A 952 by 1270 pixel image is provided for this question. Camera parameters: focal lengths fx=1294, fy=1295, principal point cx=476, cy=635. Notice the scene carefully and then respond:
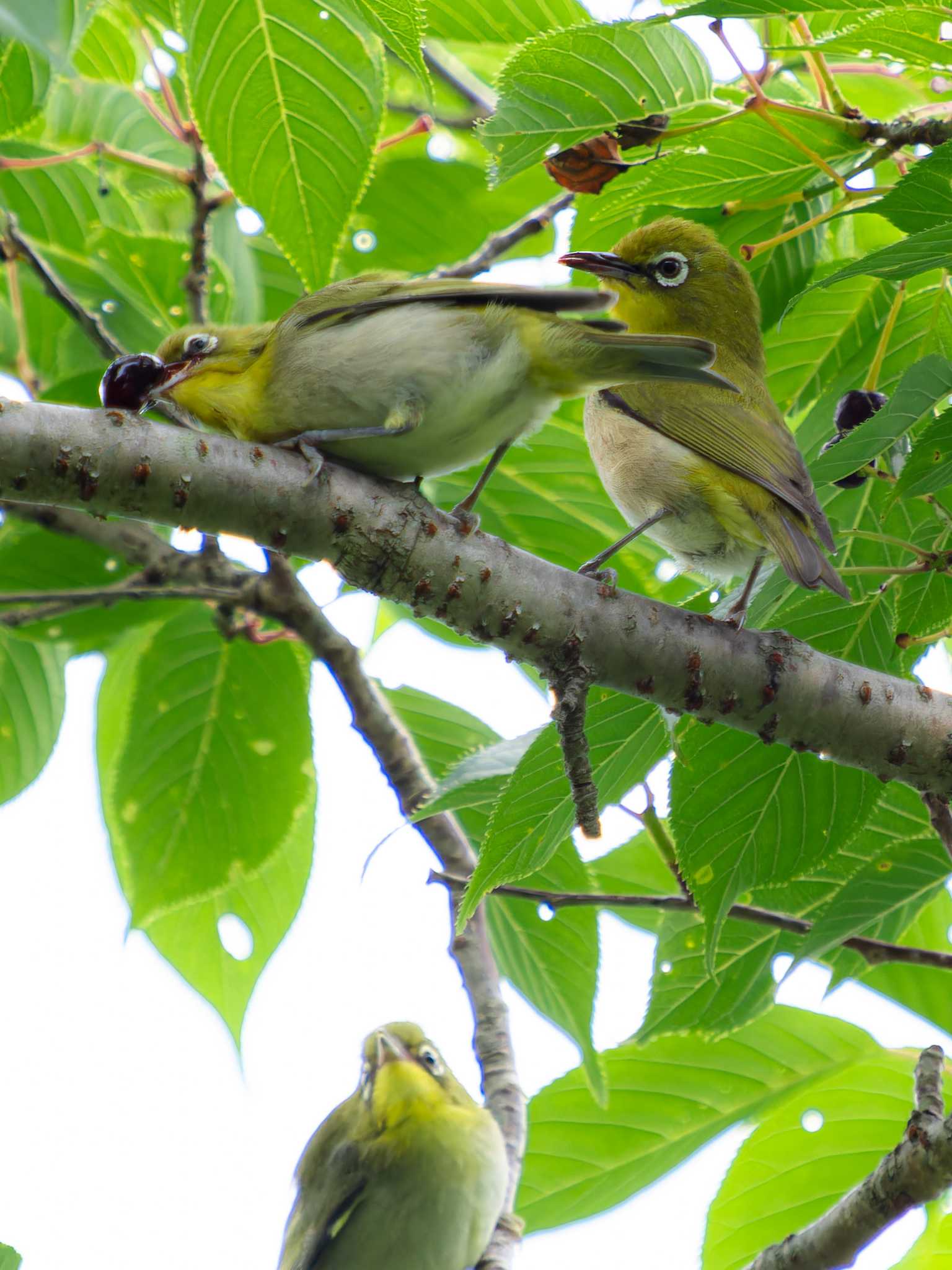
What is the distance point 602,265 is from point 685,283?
38cm

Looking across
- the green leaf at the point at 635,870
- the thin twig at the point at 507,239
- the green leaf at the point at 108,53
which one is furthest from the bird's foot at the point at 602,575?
the green leaf at the point at 108,53

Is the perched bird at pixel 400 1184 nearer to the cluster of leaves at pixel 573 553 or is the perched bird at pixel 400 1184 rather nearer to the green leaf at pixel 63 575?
the cluster of leaves at pixel 573 553

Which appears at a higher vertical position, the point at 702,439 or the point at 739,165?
the point at 739,165

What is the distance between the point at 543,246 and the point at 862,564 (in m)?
2.83

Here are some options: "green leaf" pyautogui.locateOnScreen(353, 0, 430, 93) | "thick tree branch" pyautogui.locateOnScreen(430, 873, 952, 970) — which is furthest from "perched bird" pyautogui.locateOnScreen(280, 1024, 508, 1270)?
"green leaf" pyautogui.locateOnScreen(353, 0, 430, 93)

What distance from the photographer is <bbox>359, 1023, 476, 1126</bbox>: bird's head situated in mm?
4957

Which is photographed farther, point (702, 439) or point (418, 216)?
point (418, 216)

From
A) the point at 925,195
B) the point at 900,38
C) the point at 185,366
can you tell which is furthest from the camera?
the point at 185,366

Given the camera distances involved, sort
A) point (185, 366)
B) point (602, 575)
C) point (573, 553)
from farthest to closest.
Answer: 1. point (573, 553)
2. point (185, 366)
3. point (602, 575)

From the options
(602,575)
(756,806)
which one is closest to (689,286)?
(602,575)

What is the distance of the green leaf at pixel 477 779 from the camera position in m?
3.15

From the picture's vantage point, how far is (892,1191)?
279 centimetres

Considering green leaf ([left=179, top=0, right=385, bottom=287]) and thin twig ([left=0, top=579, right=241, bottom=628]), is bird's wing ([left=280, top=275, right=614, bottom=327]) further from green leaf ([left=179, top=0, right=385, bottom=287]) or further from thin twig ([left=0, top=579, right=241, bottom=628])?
thin twig ([left=0, top=579, right=241, bottom=628])

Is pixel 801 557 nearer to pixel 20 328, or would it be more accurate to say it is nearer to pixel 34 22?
pixel 34 22
